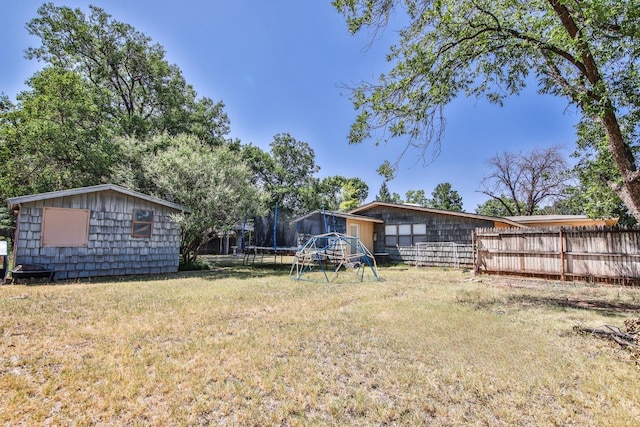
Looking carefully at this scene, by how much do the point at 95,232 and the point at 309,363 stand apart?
9592mm

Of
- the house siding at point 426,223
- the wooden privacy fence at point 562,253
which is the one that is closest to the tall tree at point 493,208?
the house siding at point 426,223

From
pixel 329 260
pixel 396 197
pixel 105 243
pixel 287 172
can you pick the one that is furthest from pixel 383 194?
pixel 105 243

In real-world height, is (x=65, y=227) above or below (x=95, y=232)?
above

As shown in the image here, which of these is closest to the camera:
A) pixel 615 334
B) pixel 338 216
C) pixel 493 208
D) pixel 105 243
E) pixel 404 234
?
pixel 615 334

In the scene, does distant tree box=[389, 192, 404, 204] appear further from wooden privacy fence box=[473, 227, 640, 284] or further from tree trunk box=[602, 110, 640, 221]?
tree trunk box=[602, 110, 640, 221]

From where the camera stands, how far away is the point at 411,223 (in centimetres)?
1620

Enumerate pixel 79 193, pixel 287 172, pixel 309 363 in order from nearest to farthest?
pixel 309 363
pixel 79 193
pixel 287 172

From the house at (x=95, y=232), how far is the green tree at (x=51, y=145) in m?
6.18

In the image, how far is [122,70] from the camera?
20.8 metres

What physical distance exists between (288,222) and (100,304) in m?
9.45

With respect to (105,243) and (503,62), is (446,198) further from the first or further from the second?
(105,243)

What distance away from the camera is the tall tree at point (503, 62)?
467 centimetres

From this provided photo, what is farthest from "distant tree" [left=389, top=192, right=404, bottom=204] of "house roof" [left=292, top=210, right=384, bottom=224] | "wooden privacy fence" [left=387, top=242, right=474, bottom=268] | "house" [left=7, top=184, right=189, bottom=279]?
"house" [left=7, top=184, right=189, bottom=279]

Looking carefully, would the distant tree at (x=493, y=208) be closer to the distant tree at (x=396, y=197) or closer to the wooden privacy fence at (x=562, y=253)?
the distant tree at (x=396, y=197)
